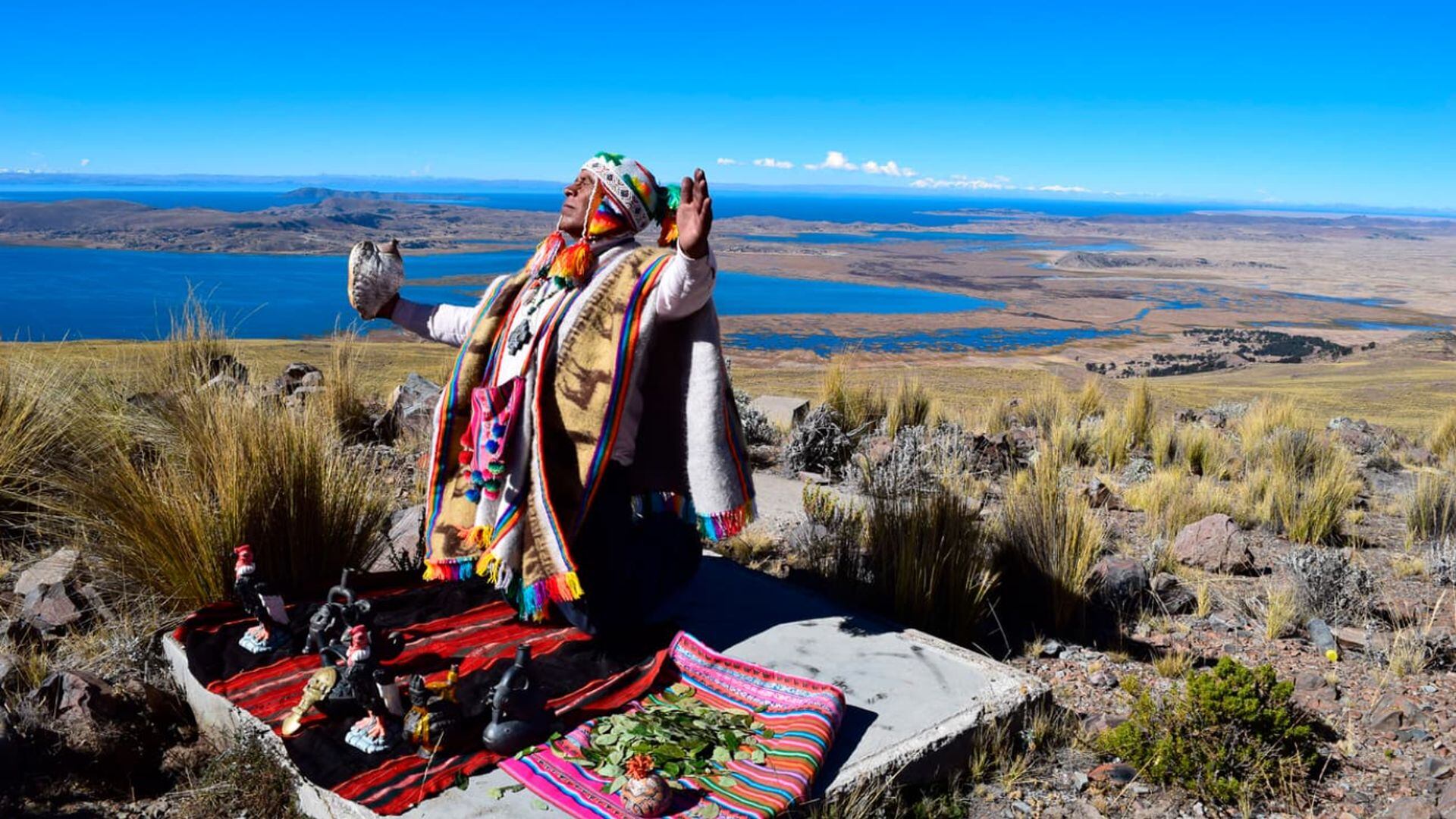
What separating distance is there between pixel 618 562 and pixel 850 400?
6.17m

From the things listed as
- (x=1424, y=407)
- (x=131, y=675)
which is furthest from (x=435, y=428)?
(x=1424, y=407)

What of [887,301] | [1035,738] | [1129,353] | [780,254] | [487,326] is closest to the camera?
[1035,738]

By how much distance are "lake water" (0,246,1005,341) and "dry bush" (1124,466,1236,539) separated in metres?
30.5

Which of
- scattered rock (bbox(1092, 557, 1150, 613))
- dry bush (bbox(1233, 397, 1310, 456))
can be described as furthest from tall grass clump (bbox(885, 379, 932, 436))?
scattered rock (bbox(1092, 557, 1150, 613))

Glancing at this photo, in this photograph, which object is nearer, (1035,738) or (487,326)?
(1035,738)

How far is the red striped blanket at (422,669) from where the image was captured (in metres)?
2.72

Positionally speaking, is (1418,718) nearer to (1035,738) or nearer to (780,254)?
(1035,738)

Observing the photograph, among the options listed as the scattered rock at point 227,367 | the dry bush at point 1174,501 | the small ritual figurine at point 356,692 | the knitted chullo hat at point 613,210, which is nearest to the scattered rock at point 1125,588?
the dry bush at point 1174,501

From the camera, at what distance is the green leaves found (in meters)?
2.82

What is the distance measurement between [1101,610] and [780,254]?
107 m

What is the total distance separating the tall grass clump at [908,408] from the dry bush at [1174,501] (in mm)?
2551

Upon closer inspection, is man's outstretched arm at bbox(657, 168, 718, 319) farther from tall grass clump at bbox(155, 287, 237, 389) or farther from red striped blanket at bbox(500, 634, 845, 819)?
tall grass clump at bbox(155, 287, 237, 389)

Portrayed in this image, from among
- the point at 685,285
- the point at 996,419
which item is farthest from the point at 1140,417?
the point at 685,285

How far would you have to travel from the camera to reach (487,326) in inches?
147
